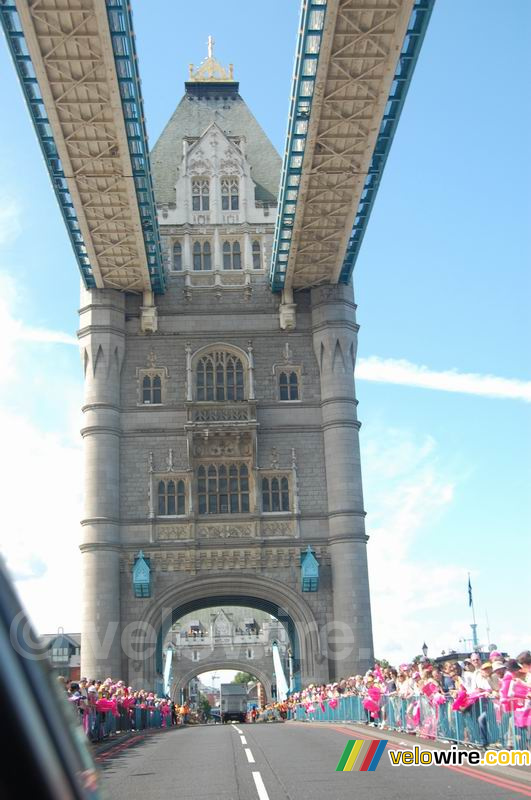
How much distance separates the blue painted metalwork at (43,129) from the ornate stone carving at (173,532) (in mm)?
11202

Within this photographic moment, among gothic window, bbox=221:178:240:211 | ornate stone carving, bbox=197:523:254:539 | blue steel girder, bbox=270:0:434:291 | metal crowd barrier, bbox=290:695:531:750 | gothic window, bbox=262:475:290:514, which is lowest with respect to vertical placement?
metal crowd barrier, bbox=290:695:531:750

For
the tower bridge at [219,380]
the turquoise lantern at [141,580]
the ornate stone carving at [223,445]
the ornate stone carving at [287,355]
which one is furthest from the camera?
the ornate stone carving at [287,355]

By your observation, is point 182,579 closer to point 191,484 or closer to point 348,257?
point 191,484

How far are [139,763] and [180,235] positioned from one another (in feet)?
104

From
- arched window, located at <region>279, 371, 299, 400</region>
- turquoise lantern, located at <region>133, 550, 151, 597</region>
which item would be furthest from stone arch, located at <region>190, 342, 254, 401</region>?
turquoise lantern, located at <region>133, 550, 151, 597</region>

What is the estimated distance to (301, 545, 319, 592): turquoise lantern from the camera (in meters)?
39.3

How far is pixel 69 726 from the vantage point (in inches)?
50.2

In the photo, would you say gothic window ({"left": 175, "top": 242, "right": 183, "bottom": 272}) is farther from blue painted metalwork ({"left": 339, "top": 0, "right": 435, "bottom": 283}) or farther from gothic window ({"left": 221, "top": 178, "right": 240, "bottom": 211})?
blue painted metalwork ({"left": 339, "top": 0, "right": 435, "bottom": 283})

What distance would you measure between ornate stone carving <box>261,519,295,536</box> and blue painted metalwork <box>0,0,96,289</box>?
13.1 m

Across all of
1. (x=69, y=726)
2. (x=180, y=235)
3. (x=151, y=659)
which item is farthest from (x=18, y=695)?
(x=180, y=235)

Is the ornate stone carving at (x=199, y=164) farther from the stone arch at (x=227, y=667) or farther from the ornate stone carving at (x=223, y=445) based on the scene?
the stone arch at (x=227, y=667)

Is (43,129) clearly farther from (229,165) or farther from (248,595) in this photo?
(248,595)

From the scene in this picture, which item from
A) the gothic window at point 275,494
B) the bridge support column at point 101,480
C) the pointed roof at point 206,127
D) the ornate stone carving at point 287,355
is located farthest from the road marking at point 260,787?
the pointed roof at point 206,127

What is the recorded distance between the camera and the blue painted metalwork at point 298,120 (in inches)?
1101
